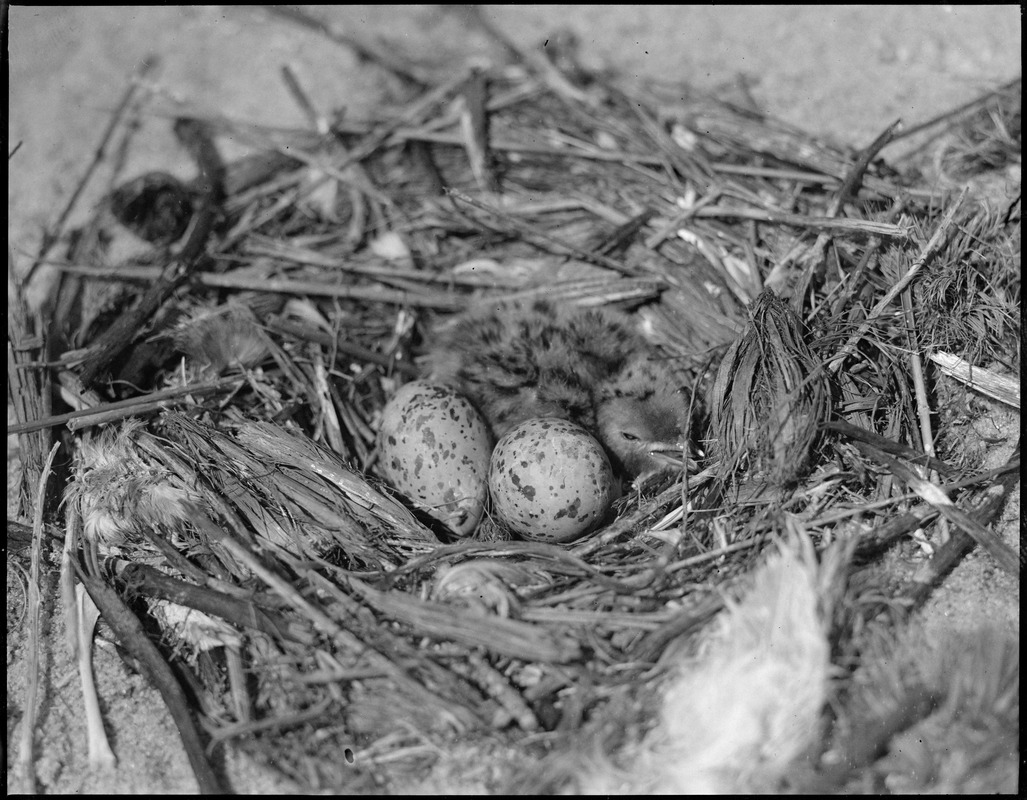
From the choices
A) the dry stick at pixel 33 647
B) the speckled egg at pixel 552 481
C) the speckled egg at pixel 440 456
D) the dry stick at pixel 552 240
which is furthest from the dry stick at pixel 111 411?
the dry stick at pixel 552 240

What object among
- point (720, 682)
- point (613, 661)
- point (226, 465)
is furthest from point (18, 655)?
point (720, 682)

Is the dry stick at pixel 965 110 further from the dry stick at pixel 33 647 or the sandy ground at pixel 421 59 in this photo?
the dry stick at pixel 33 647

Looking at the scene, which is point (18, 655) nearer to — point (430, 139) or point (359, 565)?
point (359, 565)

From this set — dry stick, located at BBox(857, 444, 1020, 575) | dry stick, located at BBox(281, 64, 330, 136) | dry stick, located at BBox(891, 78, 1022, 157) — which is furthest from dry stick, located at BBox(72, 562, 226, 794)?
dry stick, located at BBox(891, 78, 1022, 157)

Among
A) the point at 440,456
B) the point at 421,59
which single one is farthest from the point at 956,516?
the point at 421,59

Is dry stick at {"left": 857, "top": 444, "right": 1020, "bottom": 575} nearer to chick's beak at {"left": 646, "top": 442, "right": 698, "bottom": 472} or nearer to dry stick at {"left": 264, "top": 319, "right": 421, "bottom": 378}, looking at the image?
chick's beak at {"left": 646, "top": 442, "right": 698, "bottom": 472}

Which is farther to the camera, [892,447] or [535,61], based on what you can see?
[535,61]

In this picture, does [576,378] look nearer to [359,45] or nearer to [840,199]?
[840,199]
